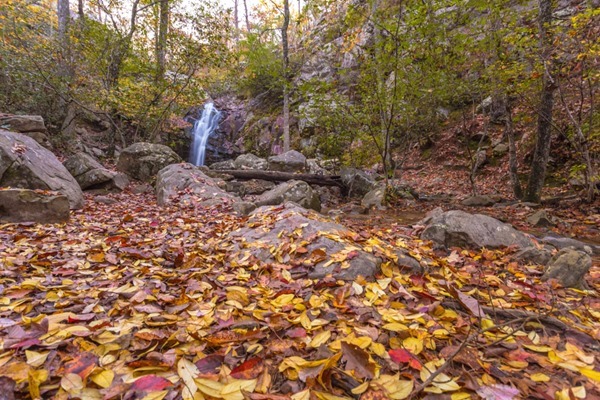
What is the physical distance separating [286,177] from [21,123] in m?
7.40

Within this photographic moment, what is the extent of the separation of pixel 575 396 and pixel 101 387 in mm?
1808

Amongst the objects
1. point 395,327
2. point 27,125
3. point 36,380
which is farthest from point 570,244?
point 27,125

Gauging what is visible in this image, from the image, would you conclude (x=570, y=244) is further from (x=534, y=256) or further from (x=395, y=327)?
(x=395, y=327)

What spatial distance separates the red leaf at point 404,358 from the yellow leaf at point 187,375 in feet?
2.75

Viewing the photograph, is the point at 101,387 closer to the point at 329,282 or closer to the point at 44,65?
the point at 329,282

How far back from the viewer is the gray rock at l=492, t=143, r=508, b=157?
33.0ft

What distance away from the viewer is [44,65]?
29.9 feet

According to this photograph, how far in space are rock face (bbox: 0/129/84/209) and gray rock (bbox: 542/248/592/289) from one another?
6539mm

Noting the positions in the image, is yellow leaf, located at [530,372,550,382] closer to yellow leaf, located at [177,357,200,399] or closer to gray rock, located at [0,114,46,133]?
yellow leaf, located at [177,357,200,399]

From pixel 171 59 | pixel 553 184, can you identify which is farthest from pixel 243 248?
pixel 171 59

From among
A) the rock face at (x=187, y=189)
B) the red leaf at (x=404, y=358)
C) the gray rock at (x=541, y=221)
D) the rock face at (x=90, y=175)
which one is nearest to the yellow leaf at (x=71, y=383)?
the red leaf at (x=404, y=358)

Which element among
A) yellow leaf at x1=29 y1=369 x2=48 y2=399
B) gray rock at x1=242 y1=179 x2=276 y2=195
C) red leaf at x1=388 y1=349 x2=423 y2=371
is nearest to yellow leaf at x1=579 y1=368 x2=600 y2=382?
red leaf at x1=388 y1=349 x2=423 y2=371

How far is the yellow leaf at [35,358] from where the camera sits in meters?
1.18

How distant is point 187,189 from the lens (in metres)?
6.52
